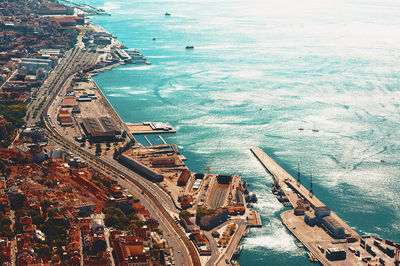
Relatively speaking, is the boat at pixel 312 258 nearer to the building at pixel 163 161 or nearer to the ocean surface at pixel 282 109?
the ocean surface at pixel 282 109

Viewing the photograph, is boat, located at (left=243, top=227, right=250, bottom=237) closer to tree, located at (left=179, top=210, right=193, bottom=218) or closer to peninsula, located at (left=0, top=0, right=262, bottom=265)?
peninsula, located at (left=0, top=0, right=262, bottom=265)

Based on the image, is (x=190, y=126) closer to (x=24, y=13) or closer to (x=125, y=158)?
(x=125, y=158)

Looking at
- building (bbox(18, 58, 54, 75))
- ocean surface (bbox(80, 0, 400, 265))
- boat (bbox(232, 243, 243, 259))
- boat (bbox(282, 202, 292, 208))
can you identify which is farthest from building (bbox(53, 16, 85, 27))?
boat (bbox(232, 243, 243, 259))

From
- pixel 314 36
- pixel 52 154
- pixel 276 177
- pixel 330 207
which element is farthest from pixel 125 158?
pixel 314 36

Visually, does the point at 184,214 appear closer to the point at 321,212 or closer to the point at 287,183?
the point at 321,212

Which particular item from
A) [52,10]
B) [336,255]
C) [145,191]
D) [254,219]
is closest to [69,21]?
[52,10]

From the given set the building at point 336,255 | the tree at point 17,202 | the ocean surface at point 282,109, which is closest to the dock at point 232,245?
the ocean surface at point 282,109
